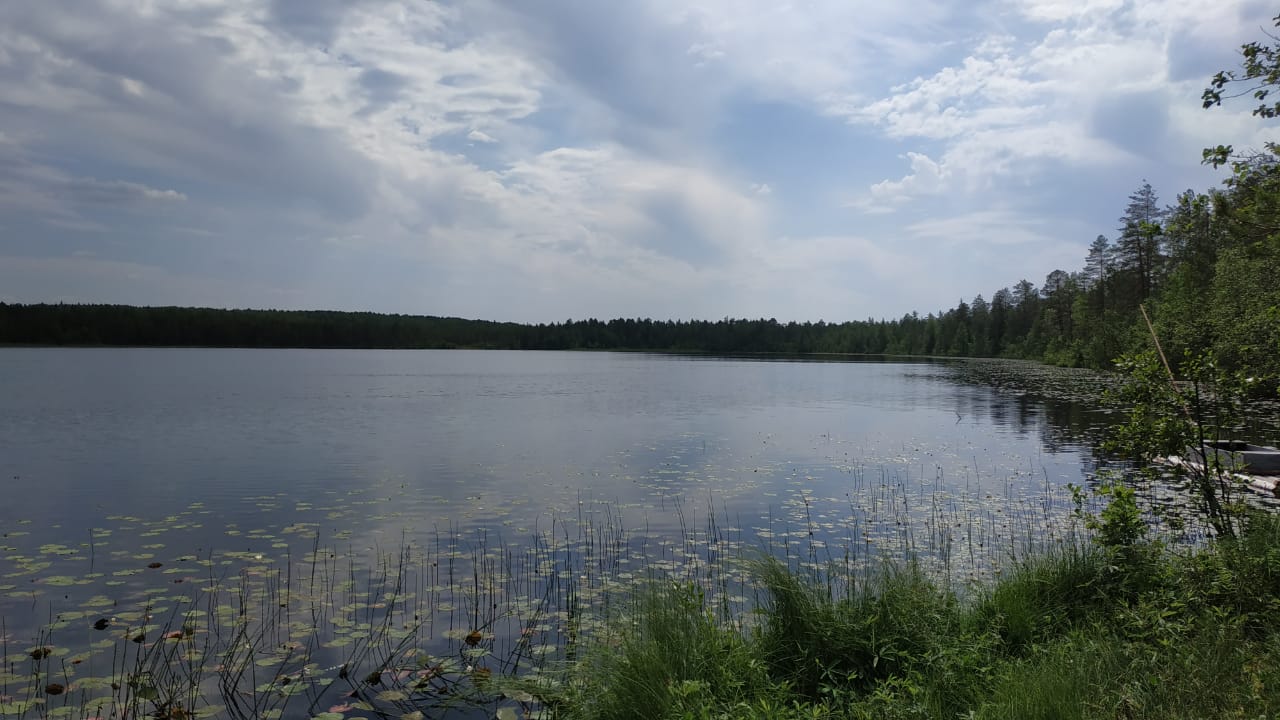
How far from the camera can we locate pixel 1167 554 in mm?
9969

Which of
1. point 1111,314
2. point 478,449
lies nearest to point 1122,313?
point 1111,314

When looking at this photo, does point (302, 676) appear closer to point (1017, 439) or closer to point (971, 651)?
point (971, 651)

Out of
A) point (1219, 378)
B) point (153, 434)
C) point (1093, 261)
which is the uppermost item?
point (1093, 261)

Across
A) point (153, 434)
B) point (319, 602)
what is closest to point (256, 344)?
point (153, 434)

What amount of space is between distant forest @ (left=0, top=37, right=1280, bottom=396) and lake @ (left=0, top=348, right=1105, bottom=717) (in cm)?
630

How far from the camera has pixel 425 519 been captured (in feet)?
52.6

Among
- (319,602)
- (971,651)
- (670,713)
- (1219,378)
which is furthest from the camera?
(319,602)

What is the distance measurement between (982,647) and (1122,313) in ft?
312

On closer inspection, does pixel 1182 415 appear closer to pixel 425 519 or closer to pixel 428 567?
pixel 428 567

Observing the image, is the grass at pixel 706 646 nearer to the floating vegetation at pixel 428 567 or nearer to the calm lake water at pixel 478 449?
the floating vegetation at pixel 428 567

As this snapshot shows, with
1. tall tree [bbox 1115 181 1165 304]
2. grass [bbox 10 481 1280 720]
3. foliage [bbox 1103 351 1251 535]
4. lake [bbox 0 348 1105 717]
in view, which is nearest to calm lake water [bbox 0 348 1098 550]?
lake [bbox 0 348 1105 717]

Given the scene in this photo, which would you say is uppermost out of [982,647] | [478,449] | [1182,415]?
[1182,415]

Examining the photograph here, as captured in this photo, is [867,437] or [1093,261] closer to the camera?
[867,437]

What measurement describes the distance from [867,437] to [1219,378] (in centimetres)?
2127
